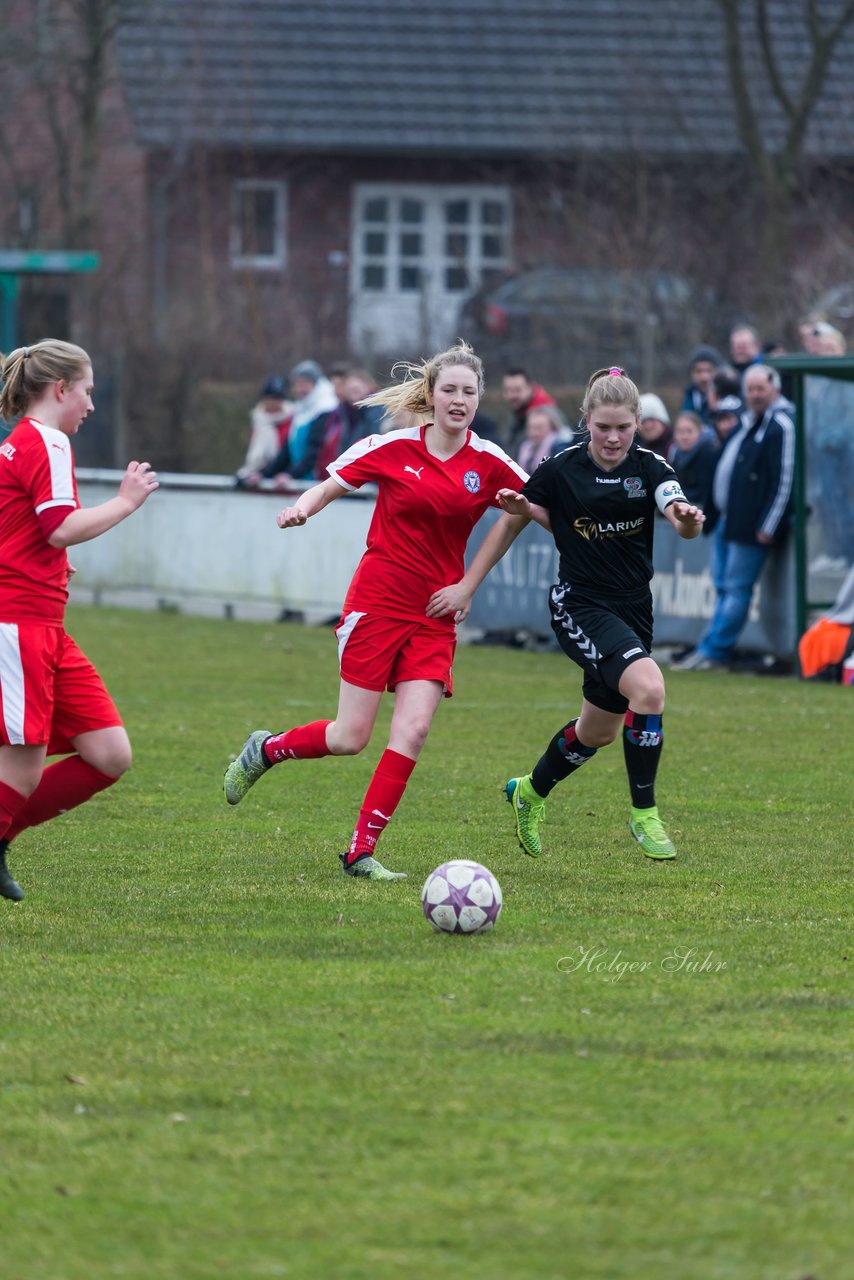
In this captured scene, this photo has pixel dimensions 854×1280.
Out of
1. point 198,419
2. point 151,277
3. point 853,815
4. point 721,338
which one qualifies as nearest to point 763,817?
point 853,815

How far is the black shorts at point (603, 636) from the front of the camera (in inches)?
294

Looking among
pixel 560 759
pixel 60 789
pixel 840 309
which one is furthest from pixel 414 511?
pixel 840 309

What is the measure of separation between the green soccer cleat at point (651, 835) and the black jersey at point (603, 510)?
0.80 metres

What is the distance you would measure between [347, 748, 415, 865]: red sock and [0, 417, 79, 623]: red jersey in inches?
55.3

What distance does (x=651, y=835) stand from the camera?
761 cm

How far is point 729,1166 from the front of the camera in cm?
418

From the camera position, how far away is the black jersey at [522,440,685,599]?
7.52m

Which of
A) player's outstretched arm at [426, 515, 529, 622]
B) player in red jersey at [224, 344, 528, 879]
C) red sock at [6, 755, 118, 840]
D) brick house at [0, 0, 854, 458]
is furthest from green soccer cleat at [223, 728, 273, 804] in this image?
brick house at [0, 0, 854, 458]

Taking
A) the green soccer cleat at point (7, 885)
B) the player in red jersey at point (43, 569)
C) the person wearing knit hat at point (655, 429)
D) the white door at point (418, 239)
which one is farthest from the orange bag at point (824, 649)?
the white door at point (418, 239)

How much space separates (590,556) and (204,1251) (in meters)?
4.23

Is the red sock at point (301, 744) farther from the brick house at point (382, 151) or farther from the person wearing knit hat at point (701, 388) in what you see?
the brick house at point (382, 151)

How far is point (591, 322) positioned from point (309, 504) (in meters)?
17.7

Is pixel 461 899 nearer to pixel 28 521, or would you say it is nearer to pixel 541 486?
pixel 28 521

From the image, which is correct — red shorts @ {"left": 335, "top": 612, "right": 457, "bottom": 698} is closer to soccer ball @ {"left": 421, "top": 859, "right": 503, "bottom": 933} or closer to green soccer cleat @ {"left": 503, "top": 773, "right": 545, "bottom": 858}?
green soccer cleat @ {"left": 503, "top": 773, "right": 545, "bottom": 858}
